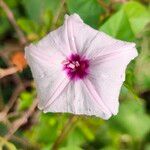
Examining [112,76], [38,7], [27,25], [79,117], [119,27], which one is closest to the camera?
[112,76]

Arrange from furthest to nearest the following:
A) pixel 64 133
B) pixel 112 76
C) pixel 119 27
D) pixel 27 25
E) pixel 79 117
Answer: pixel 27 25 → pixel 64 133 → pixel 79 117 → pixel 119 27 → pixel 112 76

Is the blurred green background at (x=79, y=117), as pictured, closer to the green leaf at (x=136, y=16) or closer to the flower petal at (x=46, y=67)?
the green leaf at (x=136, y=16)

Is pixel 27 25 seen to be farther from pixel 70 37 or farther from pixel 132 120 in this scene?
pixel 70 37

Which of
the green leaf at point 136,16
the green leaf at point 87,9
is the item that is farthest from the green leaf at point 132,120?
the green leaf at point 87,9

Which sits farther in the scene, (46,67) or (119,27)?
(119,27)

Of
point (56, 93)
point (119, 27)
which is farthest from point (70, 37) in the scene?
point (119, 27)

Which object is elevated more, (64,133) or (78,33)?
(78,33)
